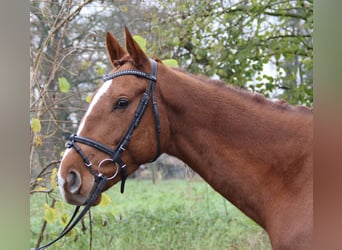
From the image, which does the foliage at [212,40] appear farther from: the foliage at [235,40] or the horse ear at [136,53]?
the horse ear at [136,53]

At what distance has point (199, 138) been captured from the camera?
216cm

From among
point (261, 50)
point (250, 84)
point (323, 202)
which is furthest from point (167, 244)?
point (323, 202)

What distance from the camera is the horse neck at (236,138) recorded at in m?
2.09

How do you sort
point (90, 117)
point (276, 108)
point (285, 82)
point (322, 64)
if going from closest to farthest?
point (322, 64) → point (90, 117) → point (276, 108) → point (285, 82)

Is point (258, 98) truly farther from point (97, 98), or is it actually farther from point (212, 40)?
point (212, 40)

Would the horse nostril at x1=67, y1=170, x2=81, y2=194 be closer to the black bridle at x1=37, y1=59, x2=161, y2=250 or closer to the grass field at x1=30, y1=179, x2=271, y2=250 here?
the black bridle at x1=37, y1=59, x2=161, y2=250

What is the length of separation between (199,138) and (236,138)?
0.17 m

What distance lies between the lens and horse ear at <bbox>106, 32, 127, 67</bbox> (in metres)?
2.29

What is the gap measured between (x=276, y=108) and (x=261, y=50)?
9.94ft

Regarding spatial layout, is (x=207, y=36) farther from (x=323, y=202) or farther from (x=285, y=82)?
(x=323, y=202)

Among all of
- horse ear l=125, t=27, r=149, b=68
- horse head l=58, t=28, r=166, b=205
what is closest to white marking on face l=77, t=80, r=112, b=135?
horse head l=58, t=28, r=166, b=205

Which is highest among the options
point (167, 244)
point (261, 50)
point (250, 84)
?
point (261, 50)

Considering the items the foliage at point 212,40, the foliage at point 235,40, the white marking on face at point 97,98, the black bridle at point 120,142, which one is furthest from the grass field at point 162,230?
the white marking on face at point 97,98

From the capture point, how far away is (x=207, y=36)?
491 cm
